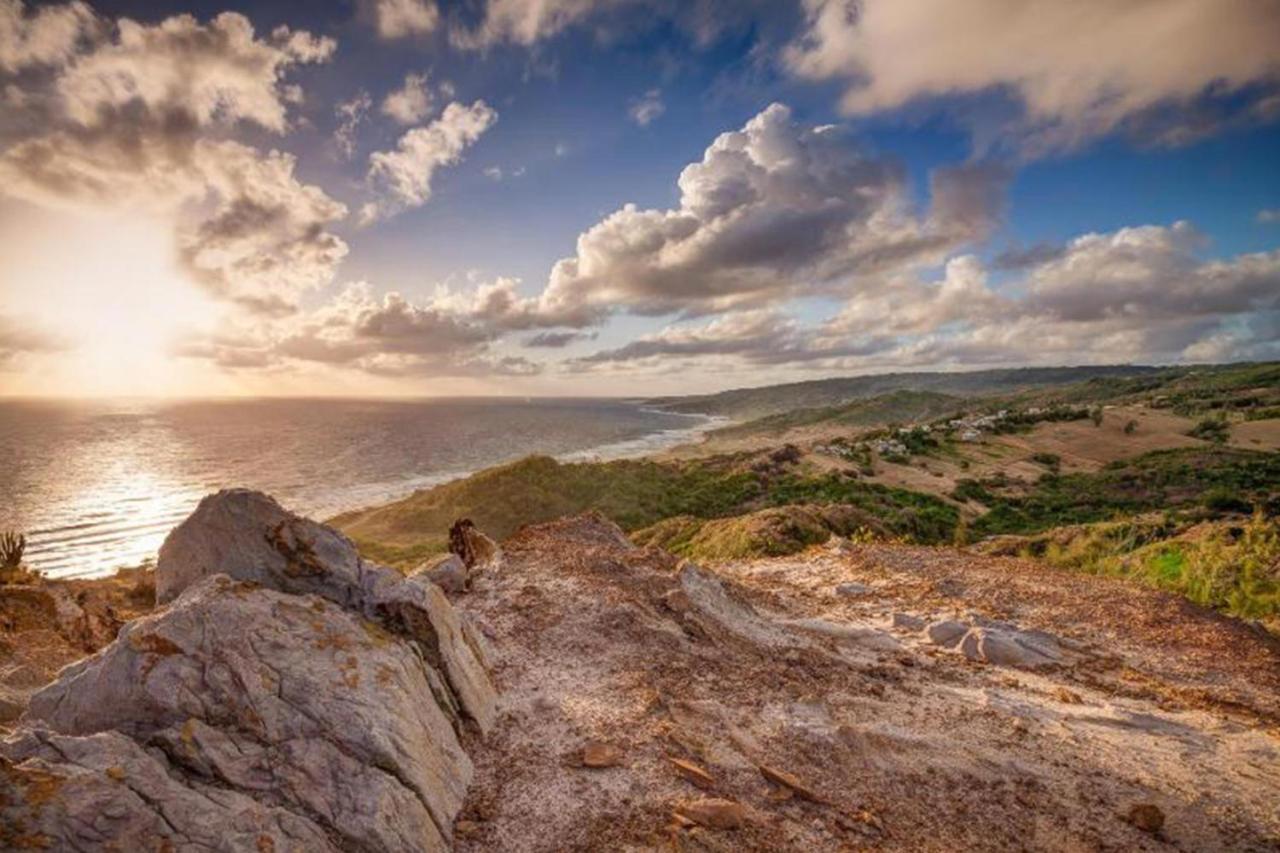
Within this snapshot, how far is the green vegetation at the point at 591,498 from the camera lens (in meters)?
38.8

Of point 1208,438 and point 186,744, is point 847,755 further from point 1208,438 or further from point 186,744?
point 1208,438

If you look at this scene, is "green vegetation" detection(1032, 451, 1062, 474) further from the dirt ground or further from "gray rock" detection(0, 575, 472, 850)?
the dirt ground

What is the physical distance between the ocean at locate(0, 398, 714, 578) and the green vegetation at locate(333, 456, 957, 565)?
13657 millimetres

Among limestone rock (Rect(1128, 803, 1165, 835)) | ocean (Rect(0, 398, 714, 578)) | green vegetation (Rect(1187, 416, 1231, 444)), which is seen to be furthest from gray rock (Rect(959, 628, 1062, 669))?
green vegetation (Rect(1187, 416, 1231, 444))

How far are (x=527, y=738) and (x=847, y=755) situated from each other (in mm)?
3802

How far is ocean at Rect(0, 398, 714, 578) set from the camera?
46.2 m

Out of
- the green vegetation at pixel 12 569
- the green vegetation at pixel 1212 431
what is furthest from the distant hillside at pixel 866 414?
the green vegetation at pixel 12 569

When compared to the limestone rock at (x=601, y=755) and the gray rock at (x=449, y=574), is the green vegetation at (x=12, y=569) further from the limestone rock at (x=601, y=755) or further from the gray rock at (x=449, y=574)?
the limestone rock at (x=601, y=755)

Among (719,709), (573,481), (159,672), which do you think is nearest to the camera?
(159,672)

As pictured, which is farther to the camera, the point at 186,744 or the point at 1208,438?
the point at 1208,438

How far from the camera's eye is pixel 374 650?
6.23 meters

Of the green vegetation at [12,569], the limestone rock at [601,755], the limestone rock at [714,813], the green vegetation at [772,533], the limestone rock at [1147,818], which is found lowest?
the green vegetation at [772,533]

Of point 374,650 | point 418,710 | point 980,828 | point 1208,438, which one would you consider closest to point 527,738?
point 418,710

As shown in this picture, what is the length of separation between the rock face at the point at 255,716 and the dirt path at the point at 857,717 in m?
0.98
